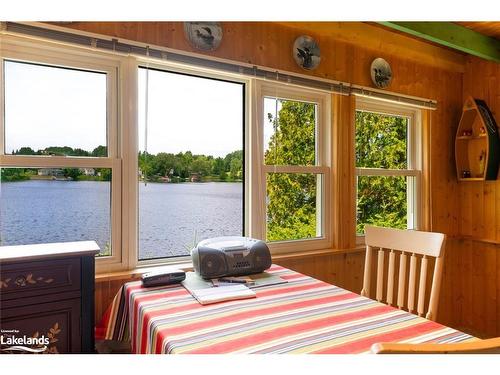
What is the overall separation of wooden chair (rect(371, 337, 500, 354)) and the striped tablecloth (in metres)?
0.37

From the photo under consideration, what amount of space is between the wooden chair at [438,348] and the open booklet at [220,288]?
0.78 metres

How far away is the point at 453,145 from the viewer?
3.08m

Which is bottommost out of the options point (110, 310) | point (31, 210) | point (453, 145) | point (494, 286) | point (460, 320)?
point (460, 320)

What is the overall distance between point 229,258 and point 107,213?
711 millimetres

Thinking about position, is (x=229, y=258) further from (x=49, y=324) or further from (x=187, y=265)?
(x=49, y=324)

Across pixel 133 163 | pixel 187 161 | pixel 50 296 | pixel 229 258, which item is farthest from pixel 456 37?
pixel 50 296

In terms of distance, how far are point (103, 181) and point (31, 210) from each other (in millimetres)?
349

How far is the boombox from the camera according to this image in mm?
1493

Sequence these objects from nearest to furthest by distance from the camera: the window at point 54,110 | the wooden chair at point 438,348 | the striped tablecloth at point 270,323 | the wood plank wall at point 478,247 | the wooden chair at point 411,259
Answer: the wooden chair at point 438,348
the striped tablecloth at point 270,323
the wooden chair at point 411,259
the window at point 54,110
the wood plank wall at point 478,247

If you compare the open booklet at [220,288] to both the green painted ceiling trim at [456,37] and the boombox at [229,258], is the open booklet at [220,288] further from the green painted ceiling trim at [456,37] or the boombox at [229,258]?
the green painted ceiling trim at [456,37]

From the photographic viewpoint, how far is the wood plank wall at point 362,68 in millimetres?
1841

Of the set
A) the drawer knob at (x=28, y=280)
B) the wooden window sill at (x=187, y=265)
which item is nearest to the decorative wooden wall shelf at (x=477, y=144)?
the wooden window sill at (x=187, y=265)
